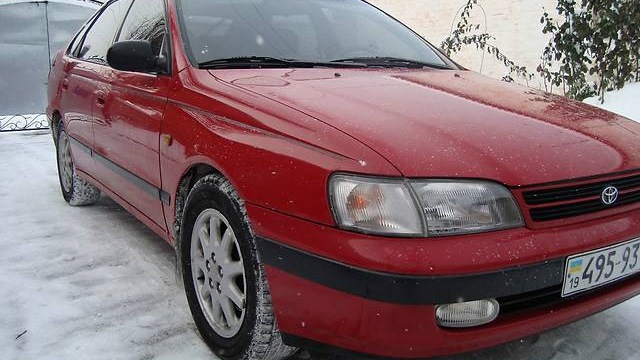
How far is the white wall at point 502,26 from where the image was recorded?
28.0 ft

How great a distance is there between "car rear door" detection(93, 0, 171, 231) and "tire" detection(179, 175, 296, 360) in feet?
1.26

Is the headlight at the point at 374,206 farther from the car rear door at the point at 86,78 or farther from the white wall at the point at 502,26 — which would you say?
the white wall at the point at 502,26

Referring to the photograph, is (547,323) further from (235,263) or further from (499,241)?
(235,263)

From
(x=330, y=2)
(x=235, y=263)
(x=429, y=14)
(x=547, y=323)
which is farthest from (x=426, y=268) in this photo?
(x=429, y=14)

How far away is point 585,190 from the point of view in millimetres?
1817

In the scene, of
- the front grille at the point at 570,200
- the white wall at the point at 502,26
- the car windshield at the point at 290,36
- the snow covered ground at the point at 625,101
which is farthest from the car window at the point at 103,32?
the white wall at the point at 502,26

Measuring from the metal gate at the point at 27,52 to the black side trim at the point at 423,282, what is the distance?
7.87 m

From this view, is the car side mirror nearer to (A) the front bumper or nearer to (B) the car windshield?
(B) the car windshield

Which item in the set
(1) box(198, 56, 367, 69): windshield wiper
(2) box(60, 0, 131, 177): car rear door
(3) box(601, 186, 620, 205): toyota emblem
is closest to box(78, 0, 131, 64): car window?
(2) box(60, 0, 131, 177): car rear door

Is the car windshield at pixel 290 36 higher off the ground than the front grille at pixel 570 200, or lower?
higher

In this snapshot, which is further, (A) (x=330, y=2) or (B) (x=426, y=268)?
(A) (x=330, y=2)

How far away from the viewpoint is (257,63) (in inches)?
101

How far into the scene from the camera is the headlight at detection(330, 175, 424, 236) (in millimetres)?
1630

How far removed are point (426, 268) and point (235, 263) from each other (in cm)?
82
